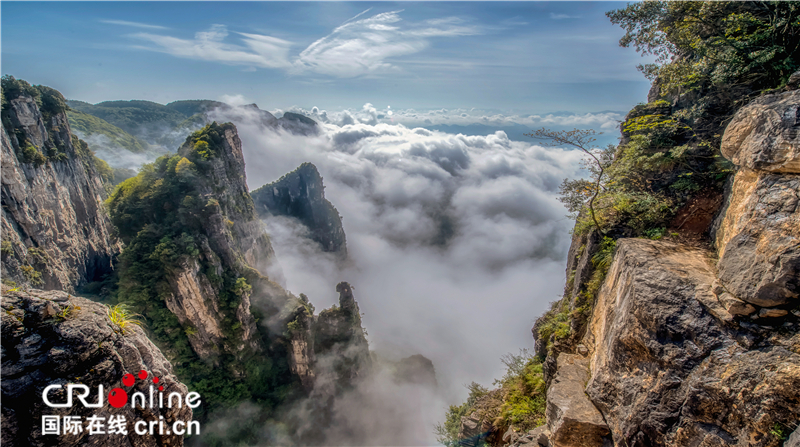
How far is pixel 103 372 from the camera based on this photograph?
6.09m

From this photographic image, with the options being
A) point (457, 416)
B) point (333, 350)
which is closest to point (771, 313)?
point (457, 416)

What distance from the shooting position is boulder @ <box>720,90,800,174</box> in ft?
18.5

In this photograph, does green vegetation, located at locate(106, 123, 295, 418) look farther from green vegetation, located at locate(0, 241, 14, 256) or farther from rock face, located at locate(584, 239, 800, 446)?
rock face, located at locate(584, 239, 800, 446)

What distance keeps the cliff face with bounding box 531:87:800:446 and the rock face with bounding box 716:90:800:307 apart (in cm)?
2

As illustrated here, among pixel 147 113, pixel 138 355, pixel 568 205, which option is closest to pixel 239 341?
Answer: pixel 138 355

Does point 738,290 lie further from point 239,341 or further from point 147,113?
point 147,113

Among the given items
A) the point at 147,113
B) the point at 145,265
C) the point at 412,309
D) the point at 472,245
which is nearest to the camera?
the point at 145,265

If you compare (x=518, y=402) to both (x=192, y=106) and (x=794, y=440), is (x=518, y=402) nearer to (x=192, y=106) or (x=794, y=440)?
(x=794, y=440)

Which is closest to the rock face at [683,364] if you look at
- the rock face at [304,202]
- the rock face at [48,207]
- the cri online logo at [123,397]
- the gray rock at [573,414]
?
the gray rock at [573,414]

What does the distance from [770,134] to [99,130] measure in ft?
389

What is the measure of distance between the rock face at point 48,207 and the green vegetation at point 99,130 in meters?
61.4

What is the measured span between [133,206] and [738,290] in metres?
40.8

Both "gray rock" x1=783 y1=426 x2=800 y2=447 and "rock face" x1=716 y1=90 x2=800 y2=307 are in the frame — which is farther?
"rock face" x1=716 y1=90 x2=800 y2=307

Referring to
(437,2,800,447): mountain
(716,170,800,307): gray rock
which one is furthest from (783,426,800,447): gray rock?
(716,170,800,307): gray rock
